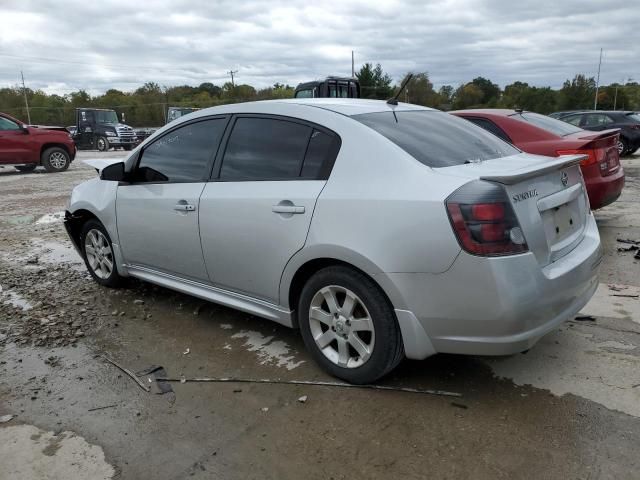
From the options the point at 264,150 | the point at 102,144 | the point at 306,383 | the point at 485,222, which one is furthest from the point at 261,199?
the point at 102,144

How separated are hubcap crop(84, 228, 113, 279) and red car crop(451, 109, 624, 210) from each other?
4.43 m

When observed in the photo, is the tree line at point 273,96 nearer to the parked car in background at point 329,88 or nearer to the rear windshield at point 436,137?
the parked car in background at point 329,88

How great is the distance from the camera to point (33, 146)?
610 inches

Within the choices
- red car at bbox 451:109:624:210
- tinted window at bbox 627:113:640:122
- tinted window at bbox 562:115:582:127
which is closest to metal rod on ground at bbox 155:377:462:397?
red car at bbox 451:109:624:210

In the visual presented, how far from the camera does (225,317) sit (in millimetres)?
4273

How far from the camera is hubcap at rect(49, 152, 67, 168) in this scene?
16125mm

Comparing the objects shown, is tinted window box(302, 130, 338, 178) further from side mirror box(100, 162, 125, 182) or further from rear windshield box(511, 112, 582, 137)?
rear windshield box(511, 112, 582, 137)

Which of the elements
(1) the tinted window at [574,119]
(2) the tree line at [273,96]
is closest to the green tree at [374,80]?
(2) the tree line at [273,96]

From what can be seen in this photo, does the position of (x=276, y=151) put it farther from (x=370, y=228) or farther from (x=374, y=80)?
(x=374, y=80)

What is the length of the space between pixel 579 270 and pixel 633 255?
10.5 ft

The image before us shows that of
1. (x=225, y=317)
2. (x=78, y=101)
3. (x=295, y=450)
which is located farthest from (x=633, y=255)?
(x=78, y=101)

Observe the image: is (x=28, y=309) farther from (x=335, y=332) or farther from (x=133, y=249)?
(x=335, y=332)

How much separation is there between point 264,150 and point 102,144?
2655 cm

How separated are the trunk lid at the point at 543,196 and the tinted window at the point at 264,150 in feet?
3.04
